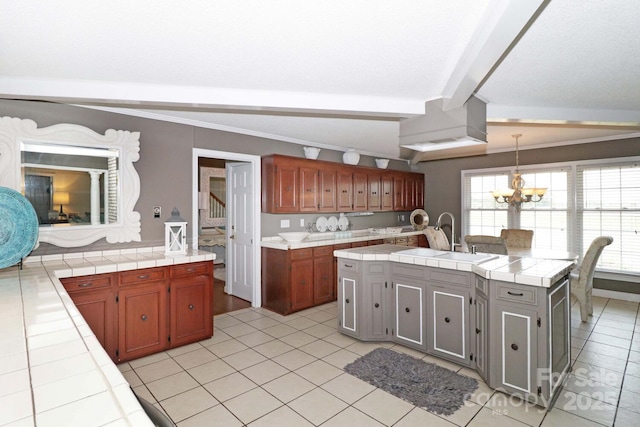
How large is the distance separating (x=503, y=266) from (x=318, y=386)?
1.81 m

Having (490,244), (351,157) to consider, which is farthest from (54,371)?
(351,157)

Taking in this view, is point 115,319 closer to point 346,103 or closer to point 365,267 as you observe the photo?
point 365,267

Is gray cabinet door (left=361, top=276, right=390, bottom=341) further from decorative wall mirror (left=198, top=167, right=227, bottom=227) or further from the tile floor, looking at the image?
decorative wall mirror (left=198, top=167, right=227, bottom=227)

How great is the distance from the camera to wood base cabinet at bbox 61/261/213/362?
9.27 feet

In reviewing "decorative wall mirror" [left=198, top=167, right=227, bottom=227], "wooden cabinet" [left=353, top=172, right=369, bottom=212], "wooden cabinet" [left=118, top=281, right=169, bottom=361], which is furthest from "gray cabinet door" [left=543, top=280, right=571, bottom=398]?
"decorative wall mirror" [left=198, top=167, right=227, bottom=227]

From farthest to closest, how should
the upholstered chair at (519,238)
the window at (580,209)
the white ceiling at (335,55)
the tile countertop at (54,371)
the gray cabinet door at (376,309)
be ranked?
the upholstered chair at (519,238) → the window at (580,209) → the gray cabinet door at (376,309) → the white ceiling at (335,55) → the tile countertop at (54,371)

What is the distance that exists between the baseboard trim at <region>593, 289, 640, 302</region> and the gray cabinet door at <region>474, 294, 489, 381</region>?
3.91m

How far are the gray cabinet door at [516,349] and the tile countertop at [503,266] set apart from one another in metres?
0.24

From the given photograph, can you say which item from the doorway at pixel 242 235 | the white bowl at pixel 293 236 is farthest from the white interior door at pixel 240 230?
the white bowl at pixel 293 236

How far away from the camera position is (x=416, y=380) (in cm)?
271

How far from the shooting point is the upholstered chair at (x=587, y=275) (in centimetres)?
404

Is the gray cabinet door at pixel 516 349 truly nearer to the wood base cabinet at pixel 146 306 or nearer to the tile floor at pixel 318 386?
the tile floor at pixel 318 386

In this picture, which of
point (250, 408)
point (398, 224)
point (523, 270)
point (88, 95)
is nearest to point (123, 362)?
point (250, 408)

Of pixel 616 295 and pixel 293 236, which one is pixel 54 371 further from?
pixel 616 295
